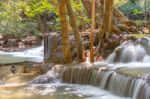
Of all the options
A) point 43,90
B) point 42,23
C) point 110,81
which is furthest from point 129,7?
point 43,90

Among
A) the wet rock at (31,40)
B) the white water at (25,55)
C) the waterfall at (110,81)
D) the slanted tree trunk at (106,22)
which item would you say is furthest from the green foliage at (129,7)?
the waterfall at (110,81)

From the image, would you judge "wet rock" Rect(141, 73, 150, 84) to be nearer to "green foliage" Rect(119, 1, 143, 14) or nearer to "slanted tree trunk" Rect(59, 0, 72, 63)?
"slanted tree trunk" Rect(59, 0, 72, 63)

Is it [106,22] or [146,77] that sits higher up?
[106,22]

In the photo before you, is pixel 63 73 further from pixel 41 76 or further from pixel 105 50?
pixel 105 50

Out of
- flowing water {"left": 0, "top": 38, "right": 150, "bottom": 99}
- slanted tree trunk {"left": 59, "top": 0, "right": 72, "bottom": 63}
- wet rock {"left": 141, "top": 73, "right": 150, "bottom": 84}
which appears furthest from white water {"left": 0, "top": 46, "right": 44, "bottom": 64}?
wet rock {"left": 141, "top": 73, "right": 150, "bottom": 84}

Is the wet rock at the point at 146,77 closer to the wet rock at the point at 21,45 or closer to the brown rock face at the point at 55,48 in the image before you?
the brown rock face at the point at 55,48

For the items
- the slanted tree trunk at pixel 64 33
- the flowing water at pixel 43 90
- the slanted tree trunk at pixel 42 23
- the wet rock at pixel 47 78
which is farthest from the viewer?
the slanted tree trunk at pixel 42 23

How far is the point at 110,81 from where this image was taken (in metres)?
11.3

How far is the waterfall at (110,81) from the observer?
1001 cm

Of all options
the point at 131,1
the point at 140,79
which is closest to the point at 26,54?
the point at 131,1

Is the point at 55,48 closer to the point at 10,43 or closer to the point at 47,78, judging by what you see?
the point at 47,78

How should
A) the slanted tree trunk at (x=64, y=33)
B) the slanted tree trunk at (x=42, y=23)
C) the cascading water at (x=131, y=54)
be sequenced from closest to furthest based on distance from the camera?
the slanted tree trunk at (x=64, y=33) < the cascading water at (x=131, y=54) < the slanted tree trunk at (x=42, y=23)

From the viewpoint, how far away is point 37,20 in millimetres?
27500

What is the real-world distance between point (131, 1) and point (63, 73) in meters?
14.3
